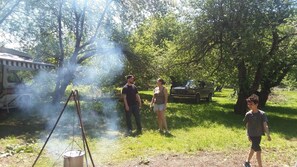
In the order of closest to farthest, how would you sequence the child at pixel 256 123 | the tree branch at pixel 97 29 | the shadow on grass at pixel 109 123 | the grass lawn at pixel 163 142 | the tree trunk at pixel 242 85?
the child at pixel 256 123, the grass lawn at pixel 163 142, the shadow on grass at pixel 109 123, the tree branch at pixel 97 29, the tree trunk at pixel 242 85

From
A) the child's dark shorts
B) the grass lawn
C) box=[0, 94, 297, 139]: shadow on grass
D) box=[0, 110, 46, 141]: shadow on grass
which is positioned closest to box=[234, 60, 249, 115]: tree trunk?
box=[0, 94, 297, 139]: shadow on grass

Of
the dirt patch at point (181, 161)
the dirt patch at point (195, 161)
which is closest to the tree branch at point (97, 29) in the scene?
the dirt patch at point (181, 161)

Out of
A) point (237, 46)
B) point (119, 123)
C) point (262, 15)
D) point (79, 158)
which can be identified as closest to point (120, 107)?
point (119, 123)

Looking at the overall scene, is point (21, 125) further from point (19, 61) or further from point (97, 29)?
point (97, 29)

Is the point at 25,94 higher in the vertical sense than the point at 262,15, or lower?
lower

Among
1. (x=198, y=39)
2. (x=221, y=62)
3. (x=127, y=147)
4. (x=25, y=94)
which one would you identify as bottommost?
(x=127, y=147)

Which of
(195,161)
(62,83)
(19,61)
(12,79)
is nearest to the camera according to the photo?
(195,161)

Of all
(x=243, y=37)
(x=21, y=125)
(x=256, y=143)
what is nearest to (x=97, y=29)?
(x=21, y=125)

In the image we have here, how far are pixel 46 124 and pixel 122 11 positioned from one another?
643 cm

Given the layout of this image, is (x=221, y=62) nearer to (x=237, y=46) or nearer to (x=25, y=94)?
(x=237, y=46)

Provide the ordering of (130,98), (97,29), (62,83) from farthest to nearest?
(62,83), (97,29), (130,98)

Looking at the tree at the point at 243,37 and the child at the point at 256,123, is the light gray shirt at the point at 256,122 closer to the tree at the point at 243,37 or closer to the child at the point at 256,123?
the child at the point at 256,123

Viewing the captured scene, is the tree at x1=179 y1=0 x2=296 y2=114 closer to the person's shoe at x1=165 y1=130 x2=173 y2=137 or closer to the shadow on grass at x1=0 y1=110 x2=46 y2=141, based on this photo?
the person's shoe at x1=165 y1=130 x2=173 y2=137

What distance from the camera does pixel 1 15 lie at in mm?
13641
